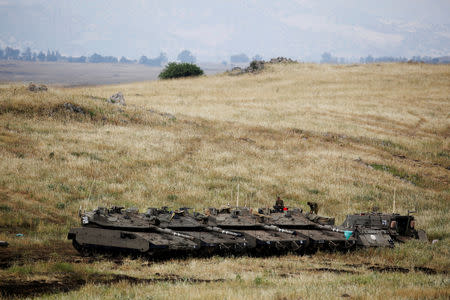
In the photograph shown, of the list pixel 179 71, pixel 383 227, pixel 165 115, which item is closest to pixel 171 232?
pixel 383 227

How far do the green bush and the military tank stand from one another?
80.4 m

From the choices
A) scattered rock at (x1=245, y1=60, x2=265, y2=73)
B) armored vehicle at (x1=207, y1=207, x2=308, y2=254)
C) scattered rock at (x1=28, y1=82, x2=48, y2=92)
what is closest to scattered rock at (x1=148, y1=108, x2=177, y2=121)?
scattered rock at (x1=28, y1=82, x2=48, y2=92)

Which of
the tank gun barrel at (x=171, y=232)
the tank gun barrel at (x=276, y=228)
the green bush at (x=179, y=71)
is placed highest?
the green bush at (x=179, y=71)

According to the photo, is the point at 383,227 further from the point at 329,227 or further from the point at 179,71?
the point at 179,71

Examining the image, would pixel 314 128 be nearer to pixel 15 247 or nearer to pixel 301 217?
pixel 301 217

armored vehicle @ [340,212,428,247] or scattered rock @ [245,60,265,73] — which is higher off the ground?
scattered rock @ [245,60,265,73]

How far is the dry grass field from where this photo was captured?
12.5m

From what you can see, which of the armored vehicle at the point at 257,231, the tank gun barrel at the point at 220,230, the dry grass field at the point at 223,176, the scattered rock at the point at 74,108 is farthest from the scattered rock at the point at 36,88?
the tank gun barrel at the point at 220,230

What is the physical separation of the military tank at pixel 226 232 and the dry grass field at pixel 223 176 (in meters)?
0.55

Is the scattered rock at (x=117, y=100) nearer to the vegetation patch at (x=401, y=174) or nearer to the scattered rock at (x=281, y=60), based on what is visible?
the vegetation patch at (x=401, y=174)

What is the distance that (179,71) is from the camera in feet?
326

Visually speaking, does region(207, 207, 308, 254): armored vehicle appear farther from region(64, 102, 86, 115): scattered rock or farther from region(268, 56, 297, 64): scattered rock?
region(268, 56, 297, 64): scattered rock

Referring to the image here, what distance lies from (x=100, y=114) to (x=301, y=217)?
1054 inches

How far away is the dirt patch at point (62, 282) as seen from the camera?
36.6 feet
